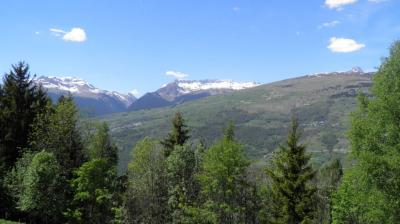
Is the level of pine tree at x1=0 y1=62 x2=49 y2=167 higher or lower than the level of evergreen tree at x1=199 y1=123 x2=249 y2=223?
higher

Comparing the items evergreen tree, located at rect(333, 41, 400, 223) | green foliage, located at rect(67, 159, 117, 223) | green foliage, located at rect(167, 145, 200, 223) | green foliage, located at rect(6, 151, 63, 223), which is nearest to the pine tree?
green foliage, located at rect(6, 151, 63, 223)

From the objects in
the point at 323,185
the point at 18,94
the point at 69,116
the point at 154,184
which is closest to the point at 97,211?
the point at 154,184

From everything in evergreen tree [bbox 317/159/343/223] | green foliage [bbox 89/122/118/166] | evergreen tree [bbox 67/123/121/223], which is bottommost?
evergreen tree [bbox 317/159/343/223]

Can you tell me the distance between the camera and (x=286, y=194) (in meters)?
54.5

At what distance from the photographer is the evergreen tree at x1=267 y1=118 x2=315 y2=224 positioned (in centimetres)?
5369

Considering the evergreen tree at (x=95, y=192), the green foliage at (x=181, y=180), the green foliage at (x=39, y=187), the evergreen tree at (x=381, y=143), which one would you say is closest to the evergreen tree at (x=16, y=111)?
the green foliage at (x=39, y=187)

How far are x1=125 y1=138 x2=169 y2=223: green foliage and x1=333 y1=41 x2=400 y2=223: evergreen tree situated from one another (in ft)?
107

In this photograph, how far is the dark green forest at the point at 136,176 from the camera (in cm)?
5641

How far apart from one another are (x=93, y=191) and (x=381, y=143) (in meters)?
38.1

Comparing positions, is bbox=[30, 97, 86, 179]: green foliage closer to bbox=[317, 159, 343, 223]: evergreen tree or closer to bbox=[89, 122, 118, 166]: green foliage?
bbox=[89, 122, 118, 166]: green foliage

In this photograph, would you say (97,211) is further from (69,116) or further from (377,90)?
(377,90)

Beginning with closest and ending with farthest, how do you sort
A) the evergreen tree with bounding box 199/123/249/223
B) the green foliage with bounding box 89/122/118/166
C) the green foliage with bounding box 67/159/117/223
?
1. the evergreen tree with bounding box 199/123/249/223
2. the green foliage with bounding box 67/159/117/223
3. the green foliage with bounding box 89/122/118/166

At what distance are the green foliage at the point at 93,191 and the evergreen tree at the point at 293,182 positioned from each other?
21.6 m

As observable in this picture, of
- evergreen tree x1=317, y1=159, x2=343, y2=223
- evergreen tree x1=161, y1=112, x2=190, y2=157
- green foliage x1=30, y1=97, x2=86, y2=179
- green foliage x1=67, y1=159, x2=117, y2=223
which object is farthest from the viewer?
evergreen tree x1=317, y1=159, x2=343, y2=223
